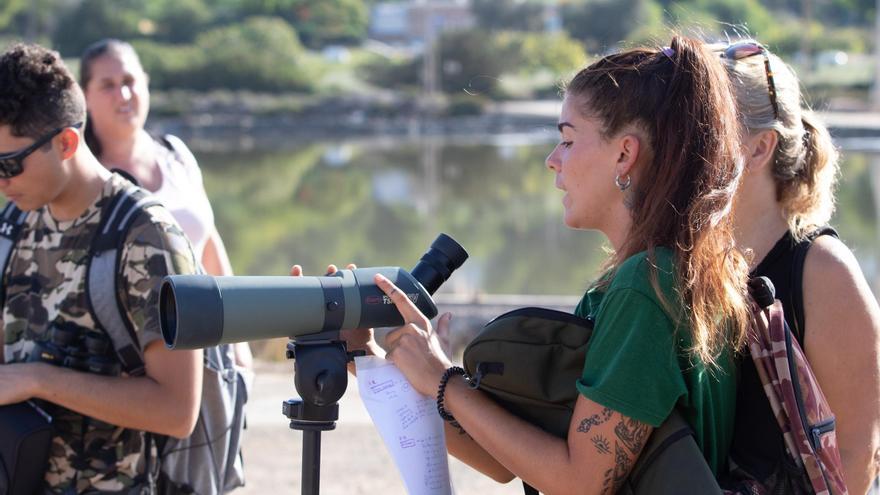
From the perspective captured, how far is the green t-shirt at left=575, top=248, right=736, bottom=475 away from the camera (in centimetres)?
204

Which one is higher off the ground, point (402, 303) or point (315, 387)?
point (402, 303)

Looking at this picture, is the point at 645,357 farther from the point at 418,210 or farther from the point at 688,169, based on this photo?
the point at 418,210

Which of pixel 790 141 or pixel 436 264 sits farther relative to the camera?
pixel 790 141

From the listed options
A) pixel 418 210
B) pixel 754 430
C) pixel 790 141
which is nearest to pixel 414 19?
pixel 418 210

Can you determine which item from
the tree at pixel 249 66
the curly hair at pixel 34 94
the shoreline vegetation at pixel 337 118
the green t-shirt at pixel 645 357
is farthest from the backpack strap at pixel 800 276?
the tree at pixel 249 66

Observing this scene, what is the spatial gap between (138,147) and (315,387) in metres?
2.46

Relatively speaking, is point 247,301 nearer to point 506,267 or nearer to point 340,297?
point 340,297

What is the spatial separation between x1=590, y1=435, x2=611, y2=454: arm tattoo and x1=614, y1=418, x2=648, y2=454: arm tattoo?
1.0 inches

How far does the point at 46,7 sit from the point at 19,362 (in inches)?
3381

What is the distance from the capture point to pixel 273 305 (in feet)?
7.34

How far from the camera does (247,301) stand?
2.21 m

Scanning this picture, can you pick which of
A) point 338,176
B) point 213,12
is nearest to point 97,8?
point 213,12

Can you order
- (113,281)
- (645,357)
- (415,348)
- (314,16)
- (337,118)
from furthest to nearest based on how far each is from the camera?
(314,16) < (337,118) < (113,281) < (415,348) < (645,357)

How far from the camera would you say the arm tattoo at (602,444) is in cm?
206
